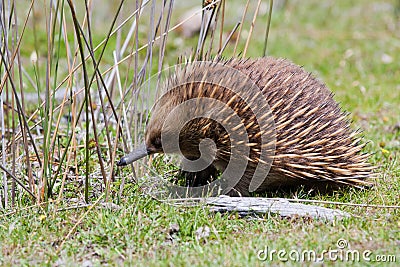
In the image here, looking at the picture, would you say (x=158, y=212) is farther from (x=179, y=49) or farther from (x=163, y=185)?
(x=179, y=49)

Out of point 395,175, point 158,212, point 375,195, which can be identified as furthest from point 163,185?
point 395,175

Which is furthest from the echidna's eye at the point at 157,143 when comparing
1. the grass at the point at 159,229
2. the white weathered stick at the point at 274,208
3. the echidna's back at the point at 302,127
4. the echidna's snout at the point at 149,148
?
the echidna's back at the point at 302,127

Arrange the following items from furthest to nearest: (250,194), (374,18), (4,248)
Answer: (374,18) < (250,194) < (4,248)

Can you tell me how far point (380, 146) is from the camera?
414 cm

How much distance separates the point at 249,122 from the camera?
9.98ft

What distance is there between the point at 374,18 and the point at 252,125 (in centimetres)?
615
